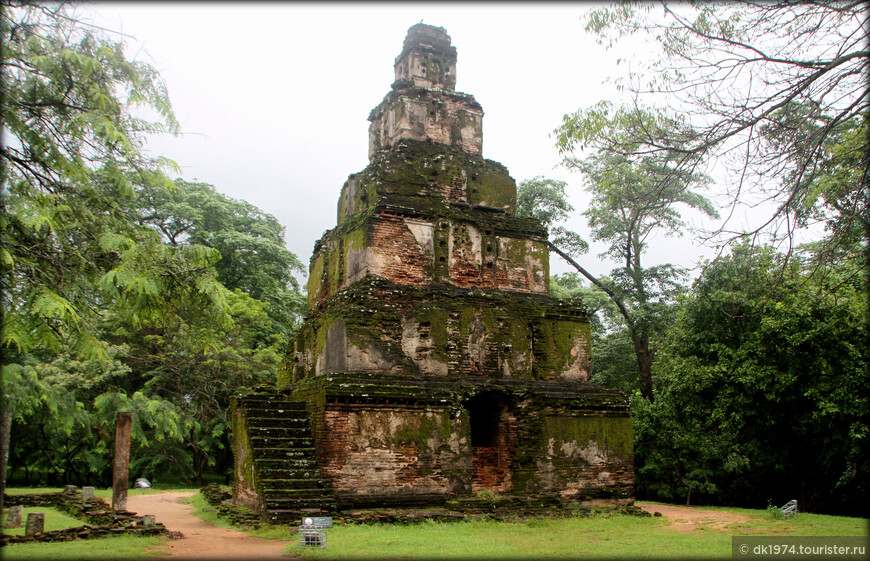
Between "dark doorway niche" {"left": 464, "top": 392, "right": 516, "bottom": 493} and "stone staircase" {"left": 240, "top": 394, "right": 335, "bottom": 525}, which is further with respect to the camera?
"dark doorway niche" {"left": 464, "top": 392, "right": 516, "bottom": 493}

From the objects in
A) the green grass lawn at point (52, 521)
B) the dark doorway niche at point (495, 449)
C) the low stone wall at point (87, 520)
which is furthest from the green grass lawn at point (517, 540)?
the green grass lawn at point (52, 521)

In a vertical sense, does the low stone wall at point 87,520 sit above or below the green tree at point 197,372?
below

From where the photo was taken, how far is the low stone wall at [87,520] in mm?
10305

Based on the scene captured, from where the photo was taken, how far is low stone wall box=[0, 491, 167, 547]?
33.8 ft

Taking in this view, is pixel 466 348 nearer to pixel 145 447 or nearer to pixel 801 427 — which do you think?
pixel 801 427

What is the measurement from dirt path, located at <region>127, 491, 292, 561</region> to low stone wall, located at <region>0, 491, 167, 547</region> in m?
0.64

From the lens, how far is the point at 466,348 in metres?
14.4

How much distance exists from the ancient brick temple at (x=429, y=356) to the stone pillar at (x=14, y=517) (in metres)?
3.60

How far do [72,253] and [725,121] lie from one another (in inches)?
283

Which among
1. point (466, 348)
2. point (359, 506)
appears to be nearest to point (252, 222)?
point (466, 348)

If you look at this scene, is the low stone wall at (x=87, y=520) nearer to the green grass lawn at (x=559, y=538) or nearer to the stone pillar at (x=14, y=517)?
the stone pillar at (x=14, y=517)

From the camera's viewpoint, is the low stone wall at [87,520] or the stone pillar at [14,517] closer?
the low stone wall at [87,520]

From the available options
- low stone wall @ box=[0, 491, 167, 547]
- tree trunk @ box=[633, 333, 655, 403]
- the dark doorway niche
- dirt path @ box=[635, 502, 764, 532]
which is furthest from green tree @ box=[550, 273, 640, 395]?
low stone wall @ box=[0, 491, 167, 547]

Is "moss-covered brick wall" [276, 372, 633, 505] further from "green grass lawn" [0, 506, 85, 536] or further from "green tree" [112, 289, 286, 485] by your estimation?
"green tree" [112, 289, 286, 485]
